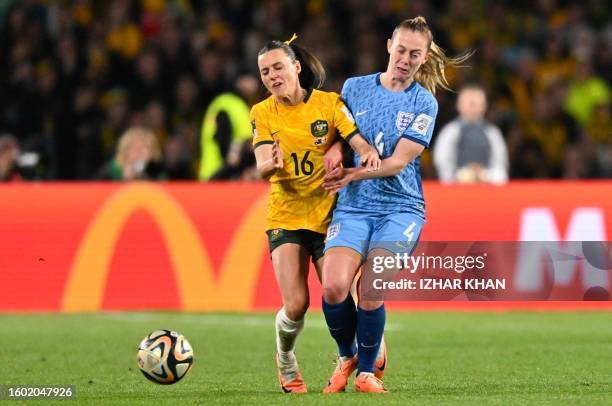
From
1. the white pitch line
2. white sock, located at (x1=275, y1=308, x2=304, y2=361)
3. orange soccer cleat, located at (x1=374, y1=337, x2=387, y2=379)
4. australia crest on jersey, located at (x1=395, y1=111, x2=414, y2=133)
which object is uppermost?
australia crest on jersey, located at (x1=395, y1=111, x2=414, y2=133)

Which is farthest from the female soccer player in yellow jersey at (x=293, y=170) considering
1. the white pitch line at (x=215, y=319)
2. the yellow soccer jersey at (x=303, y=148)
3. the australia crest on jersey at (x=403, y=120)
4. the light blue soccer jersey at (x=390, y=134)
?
the white pitch line at (x=215, y=319)

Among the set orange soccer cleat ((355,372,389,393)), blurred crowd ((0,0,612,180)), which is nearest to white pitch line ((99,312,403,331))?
blurred crowd ((0,0,612,180))

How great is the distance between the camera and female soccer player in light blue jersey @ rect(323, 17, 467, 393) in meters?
7.48

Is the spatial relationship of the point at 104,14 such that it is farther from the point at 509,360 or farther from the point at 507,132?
the point at 509,360

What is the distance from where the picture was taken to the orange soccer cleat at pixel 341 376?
758 cm

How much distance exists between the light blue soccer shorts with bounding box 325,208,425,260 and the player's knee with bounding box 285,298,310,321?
0.38m

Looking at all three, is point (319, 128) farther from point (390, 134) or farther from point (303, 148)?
point (390, 134)

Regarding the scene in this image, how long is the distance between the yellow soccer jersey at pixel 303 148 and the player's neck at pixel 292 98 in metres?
0.02

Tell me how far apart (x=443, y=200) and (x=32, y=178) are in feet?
14.5

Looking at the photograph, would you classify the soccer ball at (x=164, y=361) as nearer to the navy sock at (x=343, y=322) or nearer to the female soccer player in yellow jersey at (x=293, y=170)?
the female soccer player in yellow jersey at (x=293, y=170)

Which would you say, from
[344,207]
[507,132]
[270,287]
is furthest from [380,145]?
[507,132]

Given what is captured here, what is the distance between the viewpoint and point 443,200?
1368 centimetres

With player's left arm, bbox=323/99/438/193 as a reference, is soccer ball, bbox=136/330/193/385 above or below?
below

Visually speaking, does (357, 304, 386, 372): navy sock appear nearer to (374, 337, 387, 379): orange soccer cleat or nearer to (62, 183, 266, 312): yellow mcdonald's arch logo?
(374, 337, 387, 379): orange soccer cleat
